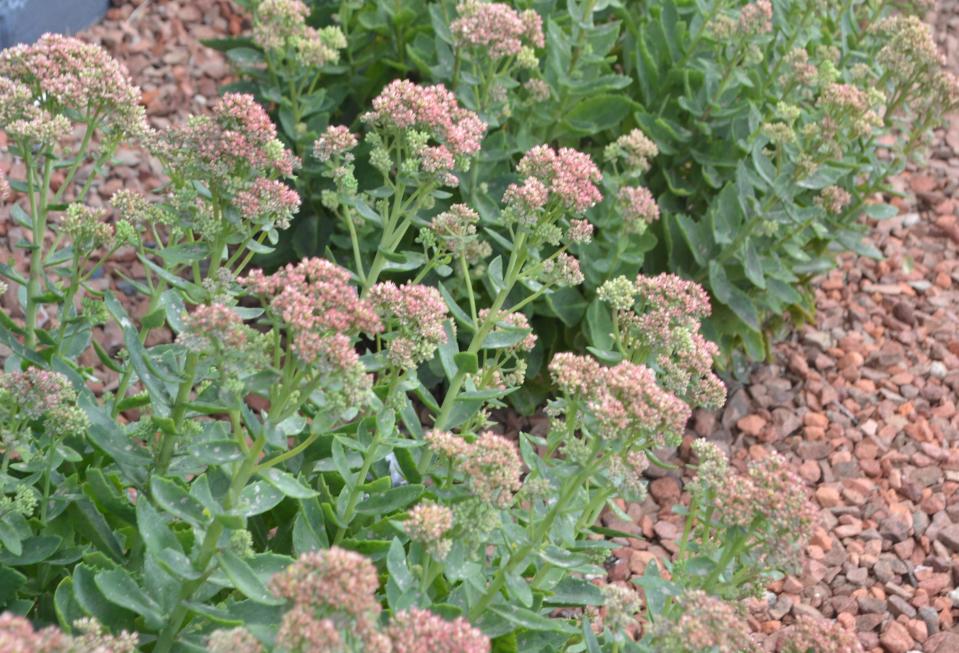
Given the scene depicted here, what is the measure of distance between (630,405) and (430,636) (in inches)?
26.4

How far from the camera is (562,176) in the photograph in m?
2.82

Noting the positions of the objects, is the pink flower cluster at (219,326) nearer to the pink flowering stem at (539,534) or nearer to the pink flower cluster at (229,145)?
the pink flower cluster at (229,145)

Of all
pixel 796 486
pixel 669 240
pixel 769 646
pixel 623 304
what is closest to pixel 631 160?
pixel 669 240

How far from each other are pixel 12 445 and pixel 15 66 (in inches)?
35.7

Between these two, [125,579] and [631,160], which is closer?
[125,579]

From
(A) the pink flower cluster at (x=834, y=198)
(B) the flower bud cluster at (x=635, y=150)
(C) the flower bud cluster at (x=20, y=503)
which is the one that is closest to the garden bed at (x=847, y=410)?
(A) the pink flower cluster at (x=834, y=198)

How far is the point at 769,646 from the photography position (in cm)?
362

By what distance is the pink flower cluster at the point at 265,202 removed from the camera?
247cm

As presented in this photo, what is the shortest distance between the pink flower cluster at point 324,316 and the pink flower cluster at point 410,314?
209 mm

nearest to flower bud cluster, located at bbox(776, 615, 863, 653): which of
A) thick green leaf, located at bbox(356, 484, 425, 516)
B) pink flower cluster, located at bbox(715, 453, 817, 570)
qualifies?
pink flower cluster, located at bbox(715, 453, 817, 570)

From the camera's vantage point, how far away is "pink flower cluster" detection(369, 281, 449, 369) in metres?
2.30

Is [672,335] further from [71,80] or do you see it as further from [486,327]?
[71,80]

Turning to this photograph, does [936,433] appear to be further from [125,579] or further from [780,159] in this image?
[125,579]

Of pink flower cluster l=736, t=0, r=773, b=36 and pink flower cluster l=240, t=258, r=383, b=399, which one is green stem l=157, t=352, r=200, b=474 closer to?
pink flower cluster l=240, t=258, r=383, b=399
